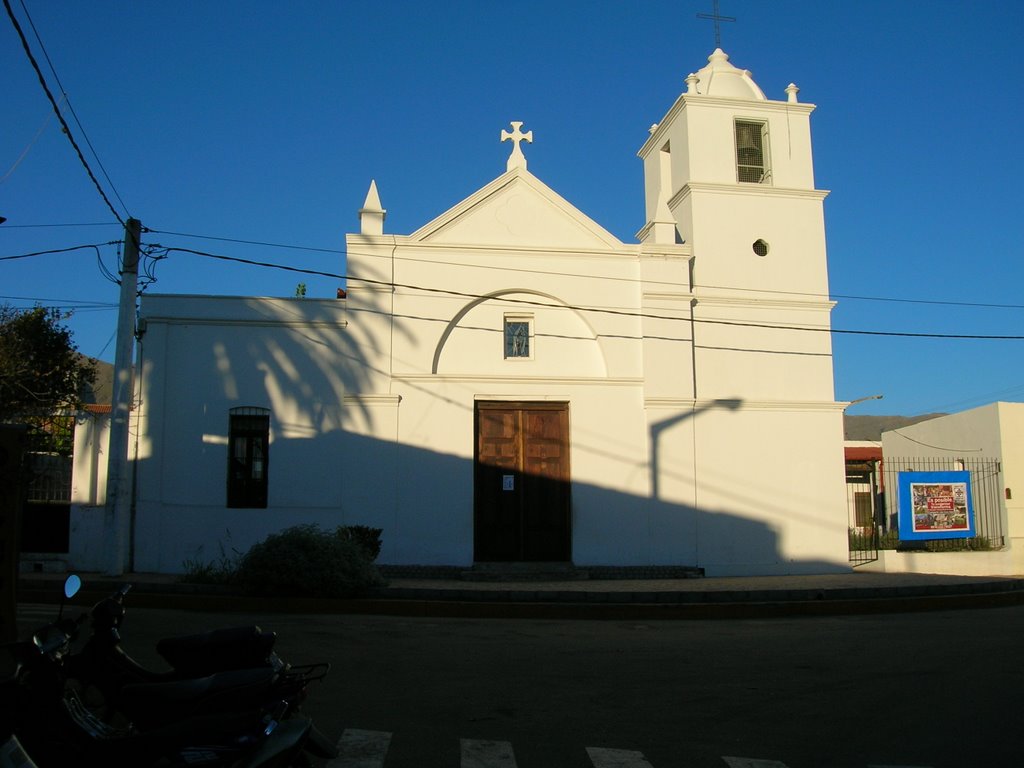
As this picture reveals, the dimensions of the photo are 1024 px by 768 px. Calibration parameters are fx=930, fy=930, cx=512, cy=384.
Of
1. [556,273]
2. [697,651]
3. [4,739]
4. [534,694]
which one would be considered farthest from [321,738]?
[556,273]

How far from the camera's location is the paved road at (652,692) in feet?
20.7

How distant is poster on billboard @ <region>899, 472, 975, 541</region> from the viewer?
68.9ft

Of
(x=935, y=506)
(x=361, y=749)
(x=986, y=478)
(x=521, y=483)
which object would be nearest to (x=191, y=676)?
(x=361, y=749)

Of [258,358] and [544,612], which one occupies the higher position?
[258,358]

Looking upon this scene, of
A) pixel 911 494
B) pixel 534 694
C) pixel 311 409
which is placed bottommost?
pixel 534 694

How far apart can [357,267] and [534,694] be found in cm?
1248

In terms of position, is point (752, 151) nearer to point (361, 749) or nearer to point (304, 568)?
point (304, 568)

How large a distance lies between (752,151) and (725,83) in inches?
69.9

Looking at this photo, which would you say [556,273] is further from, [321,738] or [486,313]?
[321,738]

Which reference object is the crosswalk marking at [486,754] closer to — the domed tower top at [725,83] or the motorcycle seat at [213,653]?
the motorcycle seat at [213,653]

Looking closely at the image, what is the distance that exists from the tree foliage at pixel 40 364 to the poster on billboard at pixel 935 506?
1993cm

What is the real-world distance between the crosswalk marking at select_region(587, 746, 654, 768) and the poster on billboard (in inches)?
654

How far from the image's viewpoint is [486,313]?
1939cm

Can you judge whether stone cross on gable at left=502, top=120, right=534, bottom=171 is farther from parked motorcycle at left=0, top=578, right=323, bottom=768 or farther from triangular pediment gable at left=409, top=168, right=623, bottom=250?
parked motorcycle at left=0, top=578, right=323, bottom=768
